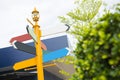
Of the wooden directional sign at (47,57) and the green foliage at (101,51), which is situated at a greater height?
the wooden directional sign at (47,57)

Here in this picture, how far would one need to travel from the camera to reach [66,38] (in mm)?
20641

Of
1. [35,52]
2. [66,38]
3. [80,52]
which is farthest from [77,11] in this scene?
[80,52]

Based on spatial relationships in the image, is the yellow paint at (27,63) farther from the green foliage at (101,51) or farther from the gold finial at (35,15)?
the green foliage at (101,51)

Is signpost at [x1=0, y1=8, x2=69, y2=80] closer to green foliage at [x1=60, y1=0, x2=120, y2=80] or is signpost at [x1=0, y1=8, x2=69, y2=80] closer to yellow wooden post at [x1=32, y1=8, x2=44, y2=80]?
yellow wooden post at [x1=32, y1=8, x2=44, y2=80]

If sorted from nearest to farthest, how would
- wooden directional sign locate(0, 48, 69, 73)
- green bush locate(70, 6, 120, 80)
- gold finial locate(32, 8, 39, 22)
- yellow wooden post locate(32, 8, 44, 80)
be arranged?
green bush locate(70, 6, 120, 80) < wooden directional sign locate(0, 48, 69, 73) < yellow wooden post locate(32, 8, 44, 80) < gold finial locate(32, 8, 39, 22)

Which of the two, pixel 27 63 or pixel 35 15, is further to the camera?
pixel 35 15

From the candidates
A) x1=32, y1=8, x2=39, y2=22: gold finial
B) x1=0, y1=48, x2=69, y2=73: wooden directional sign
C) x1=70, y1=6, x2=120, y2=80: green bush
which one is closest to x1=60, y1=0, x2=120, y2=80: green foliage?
x1=70, y1=6, x2=120, y2=80: green bush

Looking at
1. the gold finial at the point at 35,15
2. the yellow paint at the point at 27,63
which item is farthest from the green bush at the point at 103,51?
the gold finial at the point at 35,15

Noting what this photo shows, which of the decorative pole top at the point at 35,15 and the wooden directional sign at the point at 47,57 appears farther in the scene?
the decorative pole top at the point at 35,15

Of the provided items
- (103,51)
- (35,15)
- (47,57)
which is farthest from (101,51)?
(35,15)

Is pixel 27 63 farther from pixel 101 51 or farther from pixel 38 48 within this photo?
pixel 101 51

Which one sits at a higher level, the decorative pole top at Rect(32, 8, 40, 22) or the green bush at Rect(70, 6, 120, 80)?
the decorative pole top at Rect(32, 8, 40, 22)

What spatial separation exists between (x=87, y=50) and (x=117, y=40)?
1.88 ft

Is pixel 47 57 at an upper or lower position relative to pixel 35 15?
lower
